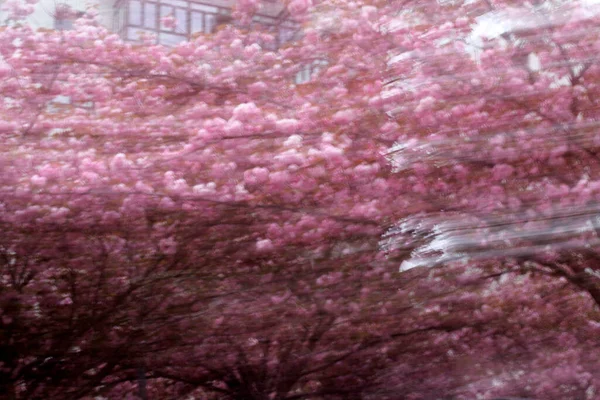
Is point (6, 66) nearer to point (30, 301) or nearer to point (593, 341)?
point (30, 301)

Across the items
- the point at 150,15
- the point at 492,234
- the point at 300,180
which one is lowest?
the point at 492,234

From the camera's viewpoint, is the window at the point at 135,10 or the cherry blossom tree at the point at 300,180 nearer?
the cherry blossom tree at the point at 300,180

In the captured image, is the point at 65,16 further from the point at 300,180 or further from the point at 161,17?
the point at 300,180

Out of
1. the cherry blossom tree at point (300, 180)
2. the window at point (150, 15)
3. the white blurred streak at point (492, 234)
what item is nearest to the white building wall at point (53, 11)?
the cherry blossom tree at point (300, 180)

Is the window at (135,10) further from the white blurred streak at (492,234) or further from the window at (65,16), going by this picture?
the white blurred streak at (492,234)

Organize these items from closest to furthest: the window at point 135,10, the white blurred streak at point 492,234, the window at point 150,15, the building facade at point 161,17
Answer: the white blurred streak at point 492,234
the building facade at point 161,17
the window at point 150,15
the window at point 135,10

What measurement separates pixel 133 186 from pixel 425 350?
330cm

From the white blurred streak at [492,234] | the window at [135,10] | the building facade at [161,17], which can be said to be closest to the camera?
the white blurred streak at [492,234]

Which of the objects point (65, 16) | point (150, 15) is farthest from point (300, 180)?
point (65, 16)

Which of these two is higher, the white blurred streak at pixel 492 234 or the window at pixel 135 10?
the window at pixel 135 10

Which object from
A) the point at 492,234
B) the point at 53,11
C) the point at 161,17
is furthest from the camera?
the point at 161,17

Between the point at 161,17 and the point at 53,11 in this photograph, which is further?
the point at 161,17

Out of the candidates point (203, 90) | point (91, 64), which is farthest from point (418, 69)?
point (91, 64)

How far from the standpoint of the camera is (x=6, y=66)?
5.55 meters
